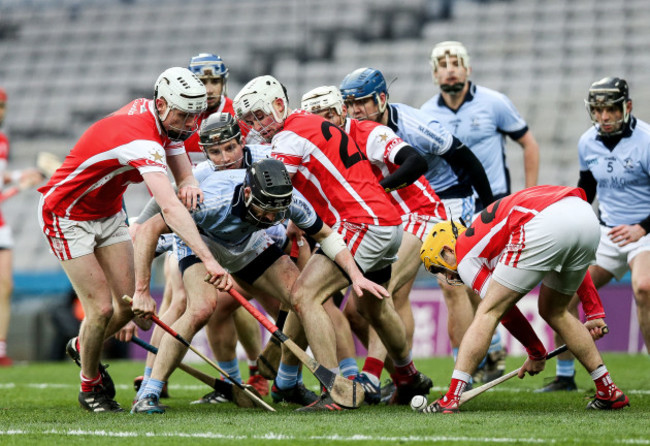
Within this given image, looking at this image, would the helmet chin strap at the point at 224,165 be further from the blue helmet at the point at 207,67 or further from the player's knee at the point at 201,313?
the blue helmet at the point at 207,67

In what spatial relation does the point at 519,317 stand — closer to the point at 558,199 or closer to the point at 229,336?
the point at 558,199

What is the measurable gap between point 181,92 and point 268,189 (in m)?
0.76

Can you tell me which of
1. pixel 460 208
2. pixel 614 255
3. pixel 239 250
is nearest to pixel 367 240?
pixel 239 250

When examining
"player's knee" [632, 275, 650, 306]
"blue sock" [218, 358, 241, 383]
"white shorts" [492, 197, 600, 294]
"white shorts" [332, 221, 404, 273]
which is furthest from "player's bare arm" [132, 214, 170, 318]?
"player's knee" [632, 275, 650, 306]

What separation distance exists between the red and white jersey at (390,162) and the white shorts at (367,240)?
62cm

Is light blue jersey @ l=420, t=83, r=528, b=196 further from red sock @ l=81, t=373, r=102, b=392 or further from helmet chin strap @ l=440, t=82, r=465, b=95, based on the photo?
red sock @ l=81, t=373, r=102, b=392

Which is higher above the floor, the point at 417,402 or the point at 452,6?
the point at 452,6

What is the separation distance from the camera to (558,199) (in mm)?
5035

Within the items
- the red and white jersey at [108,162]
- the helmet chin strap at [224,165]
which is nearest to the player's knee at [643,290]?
the helmet chin strap at [224,165]

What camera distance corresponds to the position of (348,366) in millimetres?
6250

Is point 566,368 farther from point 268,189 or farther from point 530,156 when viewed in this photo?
point 268,189

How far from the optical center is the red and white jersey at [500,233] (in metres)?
5.02

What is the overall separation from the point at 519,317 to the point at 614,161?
2026 millimetres

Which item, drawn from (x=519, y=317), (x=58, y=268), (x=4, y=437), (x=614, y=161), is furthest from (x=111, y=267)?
(x=58, y=268)
